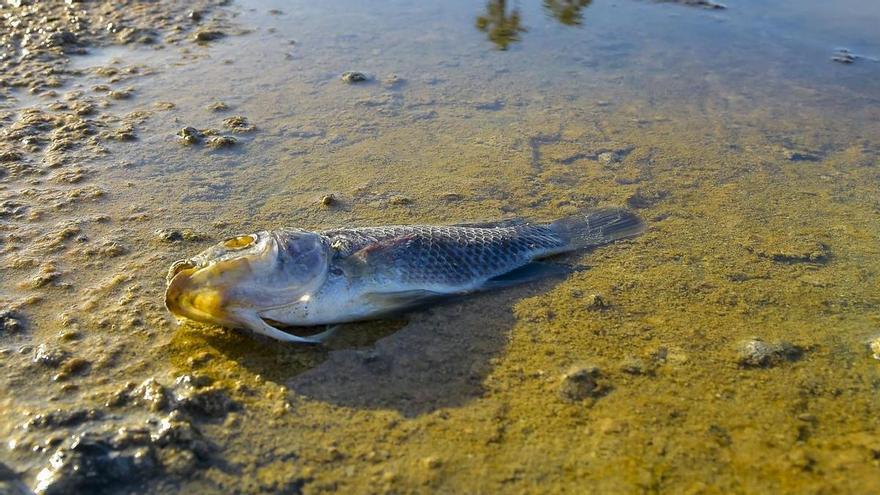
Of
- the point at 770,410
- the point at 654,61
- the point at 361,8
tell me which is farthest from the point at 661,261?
the point at 361,8

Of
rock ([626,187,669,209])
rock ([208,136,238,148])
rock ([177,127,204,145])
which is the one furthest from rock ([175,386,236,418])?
rock ([626,187,669,209])

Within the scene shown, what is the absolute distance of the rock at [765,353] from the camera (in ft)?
11.8

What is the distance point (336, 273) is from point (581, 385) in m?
1.48

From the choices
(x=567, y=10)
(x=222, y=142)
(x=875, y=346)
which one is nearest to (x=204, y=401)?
(x=222, y=142)

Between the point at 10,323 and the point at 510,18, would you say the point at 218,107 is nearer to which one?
the point at 10,323

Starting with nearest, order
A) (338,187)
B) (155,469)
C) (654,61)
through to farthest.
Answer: (155,469)
(338,187)
(654,61)

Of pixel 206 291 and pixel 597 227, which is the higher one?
pixel 206 291

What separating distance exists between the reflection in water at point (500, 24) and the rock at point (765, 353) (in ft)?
18.5

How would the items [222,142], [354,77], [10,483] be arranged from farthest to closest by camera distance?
[354,77] → [222,142] → [10,483]

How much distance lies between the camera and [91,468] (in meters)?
2.83

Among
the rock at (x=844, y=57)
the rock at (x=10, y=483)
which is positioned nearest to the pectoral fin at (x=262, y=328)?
the rock at (x=10, y=483)

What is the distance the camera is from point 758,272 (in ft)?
14.5

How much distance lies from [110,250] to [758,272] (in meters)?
4.27

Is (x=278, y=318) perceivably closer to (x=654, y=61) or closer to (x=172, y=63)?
(x=172, y=63)
